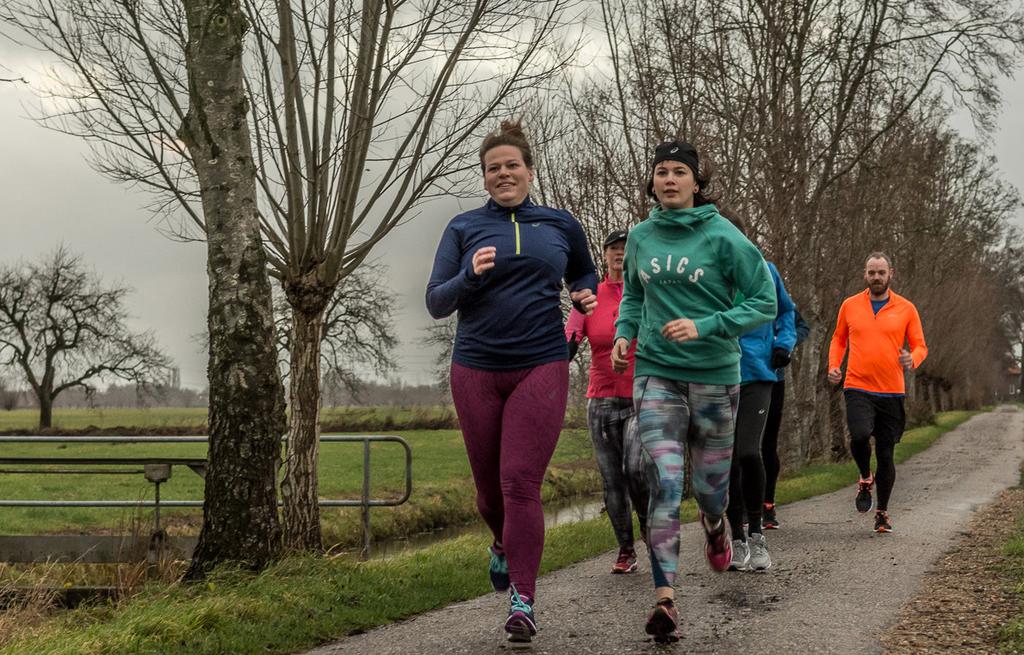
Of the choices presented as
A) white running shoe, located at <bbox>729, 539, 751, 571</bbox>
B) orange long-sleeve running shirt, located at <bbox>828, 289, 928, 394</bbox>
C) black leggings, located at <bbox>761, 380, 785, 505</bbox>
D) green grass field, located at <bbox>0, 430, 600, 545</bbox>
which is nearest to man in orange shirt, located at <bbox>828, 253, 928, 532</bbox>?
orange long-sleeve running shirt, located at <bbox>828, 289, 928, 394</bbox>

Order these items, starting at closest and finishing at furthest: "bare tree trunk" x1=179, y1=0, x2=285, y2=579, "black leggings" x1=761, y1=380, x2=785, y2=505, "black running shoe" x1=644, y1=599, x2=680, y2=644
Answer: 1. "black running shoe" x1=644, y1=599, x2=680, y2=644
2. "bare tree trunk" x1=179, y1=0, x2=285, y2=579
3. "black leggings" x1=761, y1=380, x2=785, y2=505

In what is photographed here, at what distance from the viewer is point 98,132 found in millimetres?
8047

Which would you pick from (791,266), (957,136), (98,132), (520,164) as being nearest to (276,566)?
(520,164)

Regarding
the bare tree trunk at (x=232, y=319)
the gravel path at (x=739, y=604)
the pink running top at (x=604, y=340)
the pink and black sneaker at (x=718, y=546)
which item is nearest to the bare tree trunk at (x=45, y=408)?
the gravel path at (x=739, y=604)

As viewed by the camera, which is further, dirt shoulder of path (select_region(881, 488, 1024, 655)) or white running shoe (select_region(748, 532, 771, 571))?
white running shoe (select_region(748, 532, 771, 571))

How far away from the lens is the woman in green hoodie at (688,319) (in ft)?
15.0

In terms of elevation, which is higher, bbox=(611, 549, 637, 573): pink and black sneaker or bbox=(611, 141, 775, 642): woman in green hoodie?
bbox=(611, 141, 775, 642): woman in green hoodie

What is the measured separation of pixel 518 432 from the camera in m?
4.39

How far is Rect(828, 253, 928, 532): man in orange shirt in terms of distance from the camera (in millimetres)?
8664

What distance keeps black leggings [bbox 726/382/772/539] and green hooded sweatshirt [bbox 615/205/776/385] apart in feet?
6.87

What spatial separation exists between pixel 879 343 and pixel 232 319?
550 centimetres

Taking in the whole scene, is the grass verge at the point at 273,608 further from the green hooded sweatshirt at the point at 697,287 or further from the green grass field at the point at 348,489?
the green grass field at the point at 348,489

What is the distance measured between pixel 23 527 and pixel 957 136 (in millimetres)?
28085

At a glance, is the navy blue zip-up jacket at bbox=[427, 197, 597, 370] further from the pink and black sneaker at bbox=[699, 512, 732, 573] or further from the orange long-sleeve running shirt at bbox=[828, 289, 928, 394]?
the orange long-sleeve running shirt at bbox=[828, 289, 928, 394]
